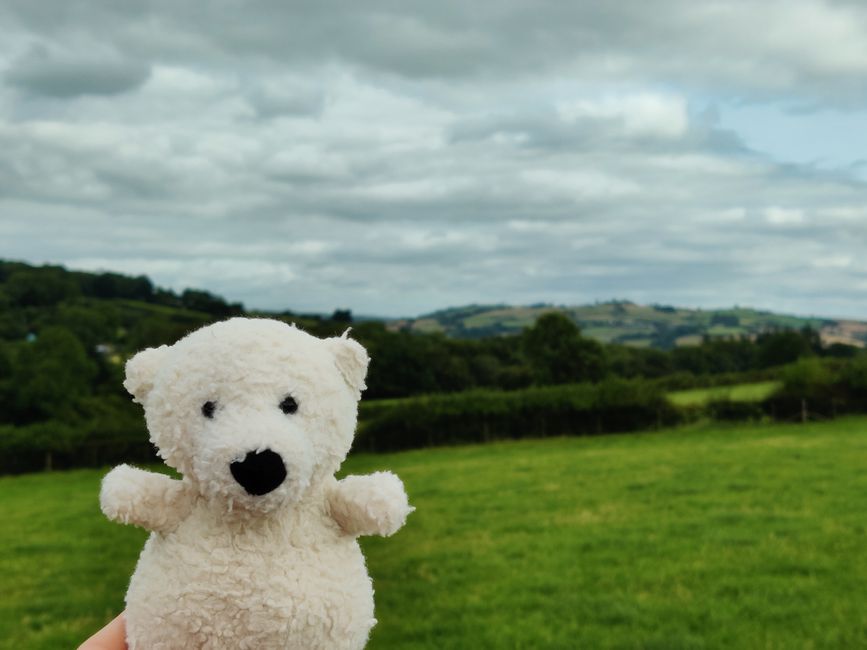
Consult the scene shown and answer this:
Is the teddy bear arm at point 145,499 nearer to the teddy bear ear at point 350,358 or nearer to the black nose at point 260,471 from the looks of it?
the black nose at point 260,471

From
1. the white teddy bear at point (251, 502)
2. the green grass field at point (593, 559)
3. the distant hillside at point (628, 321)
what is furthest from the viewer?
the distant hillside at point (628, 321)

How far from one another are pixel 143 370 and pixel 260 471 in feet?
1.38

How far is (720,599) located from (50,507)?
1351 cm

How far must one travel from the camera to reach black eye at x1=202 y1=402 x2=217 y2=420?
65.0 inches

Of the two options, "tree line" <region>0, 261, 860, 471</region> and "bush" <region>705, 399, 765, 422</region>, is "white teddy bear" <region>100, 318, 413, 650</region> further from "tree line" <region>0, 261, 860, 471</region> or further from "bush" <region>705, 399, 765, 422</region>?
"bush" <region>705, 399, 765, 422</region>

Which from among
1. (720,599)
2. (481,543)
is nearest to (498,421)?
(481,543)

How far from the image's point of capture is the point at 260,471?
151 cm

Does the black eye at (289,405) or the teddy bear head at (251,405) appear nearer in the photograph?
the teddy bear head at (251,405)

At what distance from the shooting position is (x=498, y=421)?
28.0 metres

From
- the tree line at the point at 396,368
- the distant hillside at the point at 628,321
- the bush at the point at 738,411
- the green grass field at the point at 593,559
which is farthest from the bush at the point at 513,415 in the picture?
the distant hillside at the point at 628,321

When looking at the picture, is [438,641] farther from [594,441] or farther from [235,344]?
[594,441]

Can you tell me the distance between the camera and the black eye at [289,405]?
166cm

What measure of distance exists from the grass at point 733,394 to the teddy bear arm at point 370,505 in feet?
89.4

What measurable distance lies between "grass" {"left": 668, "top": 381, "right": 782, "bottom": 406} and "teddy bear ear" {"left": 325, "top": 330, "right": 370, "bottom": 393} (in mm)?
27245
